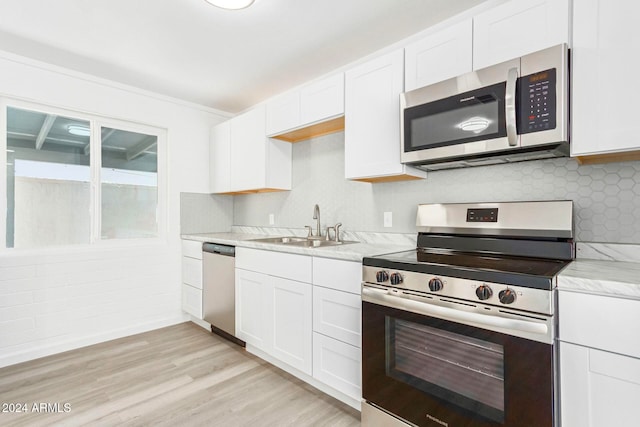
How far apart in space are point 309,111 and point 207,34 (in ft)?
2.93

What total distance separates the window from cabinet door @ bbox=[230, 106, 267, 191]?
88 cm

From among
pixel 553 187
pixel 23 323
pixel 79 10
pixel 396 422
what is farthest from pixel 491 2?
pixel 23 323

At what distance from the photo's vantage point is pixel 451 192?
2.11 m

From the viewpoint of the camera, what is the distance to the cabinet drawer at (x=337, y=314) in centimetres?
186

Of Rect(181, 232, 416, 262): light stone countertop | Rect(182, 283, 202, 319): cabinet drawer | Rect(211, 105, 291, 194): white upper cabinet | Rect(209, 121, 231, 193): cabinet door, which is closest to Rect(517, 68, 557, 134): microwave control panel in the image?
Rect(181, 232, 416, 262): light stone countertop

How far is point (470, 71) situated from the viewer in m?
1.71

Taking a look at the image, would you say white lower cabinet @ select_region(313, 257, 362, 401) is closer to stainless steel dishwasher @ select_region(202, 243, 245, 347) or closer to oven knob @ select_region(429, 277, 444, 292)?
oven knob @ select_region(429, 277, 444, 292)

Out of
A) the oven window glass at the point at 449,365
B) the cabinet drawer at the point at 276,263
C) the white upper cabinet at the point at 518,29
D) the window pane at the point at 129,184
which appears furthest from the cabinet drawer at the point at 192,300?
the white upper cabinet at the point at 518,29

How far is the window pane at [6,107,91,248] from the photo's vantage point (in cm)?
270

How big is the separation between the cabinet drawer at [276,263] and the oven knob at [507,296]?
118cm

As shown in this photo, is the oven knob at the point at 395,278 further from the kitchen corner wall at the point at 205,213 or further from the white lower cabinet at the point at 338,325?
the kitchen corner wall at the point at 205,213

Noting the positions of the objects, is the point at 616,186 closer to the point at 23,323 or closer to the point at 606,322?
the point at 606,322

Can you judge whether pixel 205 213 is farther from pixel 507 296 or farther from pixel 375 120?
pixel 507 296

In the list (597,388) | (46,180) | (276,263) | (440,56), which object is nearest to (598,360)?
(597,388)
